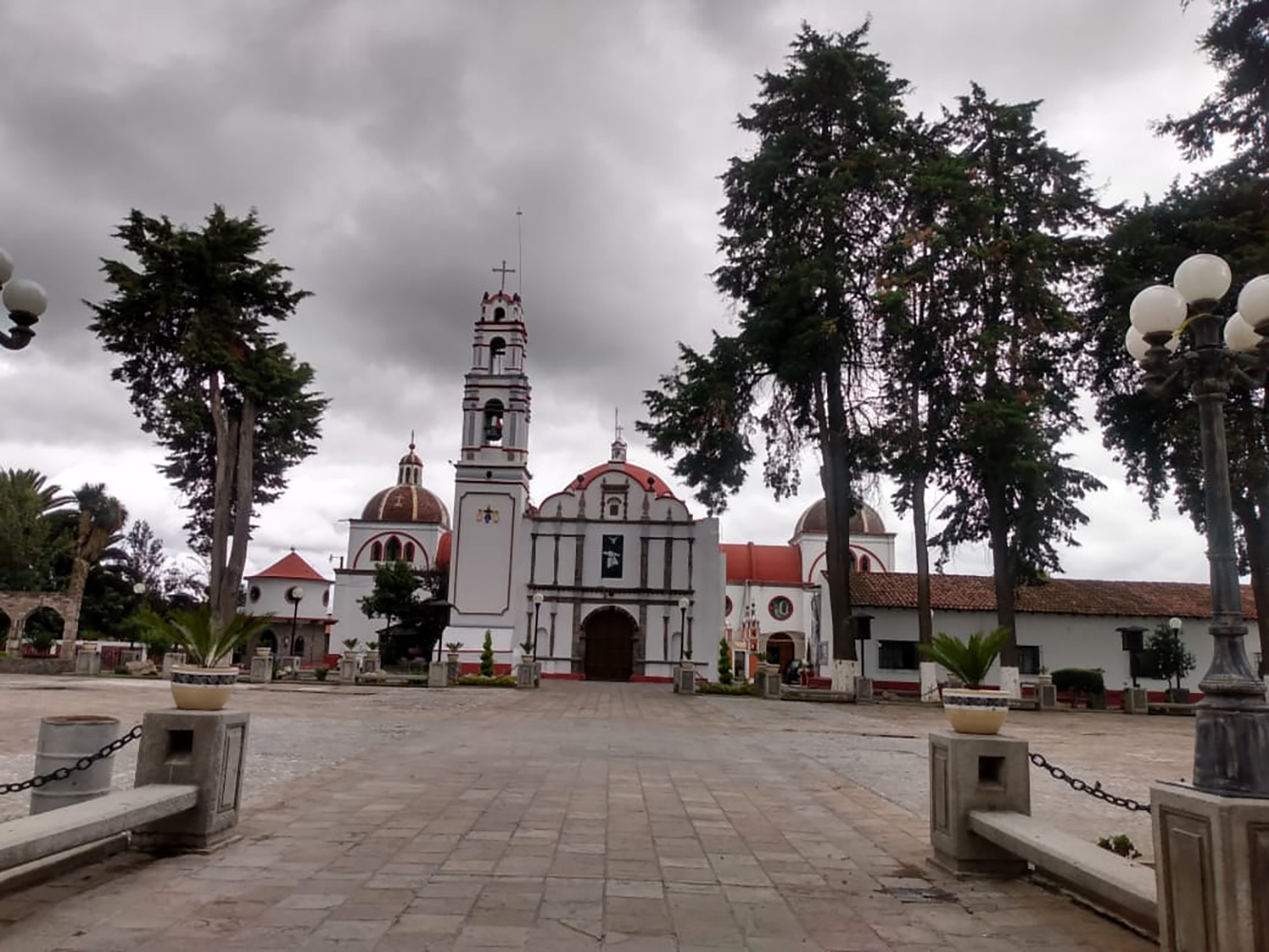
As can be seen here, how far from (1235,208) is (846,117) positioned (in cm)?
1030

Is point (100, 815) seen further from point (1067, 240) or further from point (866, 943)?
point (1067, 240)

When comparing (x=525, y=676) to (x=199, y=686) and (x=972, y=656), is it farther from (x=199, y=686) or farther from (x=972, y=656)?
(x=972, y=656)

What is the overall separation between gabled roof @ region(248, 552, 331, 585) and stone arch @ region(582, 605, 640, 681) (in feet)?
74.3

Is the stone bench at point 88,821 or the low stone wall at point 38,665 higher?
the stone bench at point 88,821

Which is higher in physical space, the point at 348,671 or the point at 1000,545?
the point at 1000,545

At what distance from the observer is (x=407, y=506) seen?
49312 millimetres

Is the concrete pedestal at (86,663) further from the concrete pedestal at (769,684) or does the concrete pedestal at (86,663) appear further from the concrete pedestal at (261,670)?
the concrete pedestal at (769,684)

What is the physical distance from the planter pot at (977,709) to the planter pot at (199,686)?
14.2 feet

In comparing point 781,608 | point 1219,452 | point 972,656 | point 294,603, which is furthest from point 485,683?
point 1219,452

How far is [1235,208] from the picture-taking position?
2003 centimetres

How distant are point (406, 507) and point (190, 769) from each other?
45062 mm

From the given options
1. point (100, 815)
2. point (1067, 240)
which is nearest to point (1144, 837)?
point (100, 815)

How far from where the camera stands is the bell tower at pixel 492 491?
118 ft

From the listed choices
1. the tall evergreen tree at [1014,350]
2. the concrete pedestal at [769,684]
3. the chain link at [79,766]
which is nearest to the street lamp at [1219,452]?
the chain link at [79,766]
